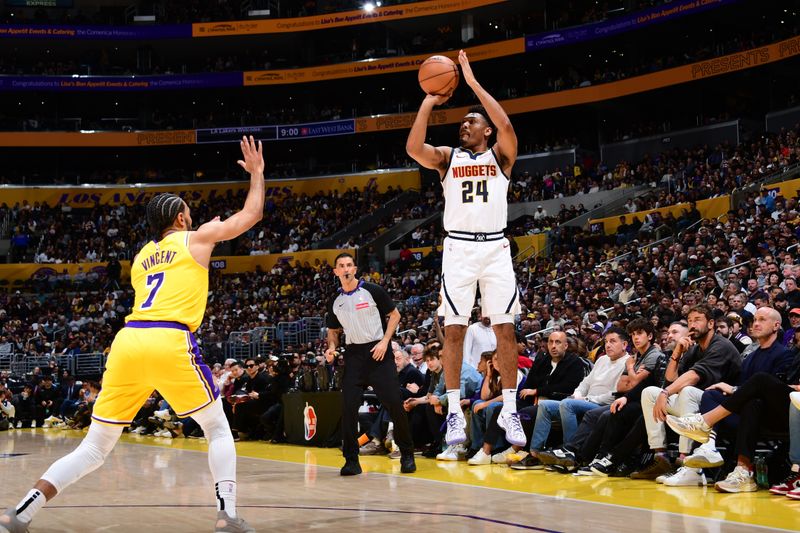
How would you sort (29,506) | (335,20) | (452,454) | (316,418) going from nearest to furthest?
1. (29,506)
2. (452,454)
3. (316,418)
4. (335,20)

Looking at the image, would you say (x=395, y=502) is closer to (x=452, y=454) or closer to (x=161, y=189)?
(x=452, y=454)

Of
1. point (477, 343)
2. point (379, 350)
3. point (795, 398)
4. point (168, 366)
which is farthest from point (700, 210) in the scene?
point (168, 366)

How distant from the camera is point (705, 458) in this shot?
7.26 metres

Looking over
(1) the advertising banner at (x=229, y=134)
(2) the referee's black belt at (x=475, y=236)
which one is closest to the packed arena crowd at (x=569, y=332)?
(2) the referee's black belt at (x=475, y=236)

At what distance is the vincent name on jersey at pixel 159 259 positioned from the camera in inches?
218

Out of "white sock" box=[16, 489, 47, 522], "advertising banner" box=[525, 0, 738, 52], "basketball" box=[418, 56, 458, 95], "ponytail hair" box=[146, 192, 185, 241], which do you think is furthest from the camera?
"advertising banner" box=[525, 0, 738, 52]

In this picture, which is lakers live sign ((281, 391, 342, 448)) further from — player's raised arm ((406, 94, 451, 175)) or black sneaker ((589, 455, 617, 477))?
player's raised arm ((406, 94, 451, 175))

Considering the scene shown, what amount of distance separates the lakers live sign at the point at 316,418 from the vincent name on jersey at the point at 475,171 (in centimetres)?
631

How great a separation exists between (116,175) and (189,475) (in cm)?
3389

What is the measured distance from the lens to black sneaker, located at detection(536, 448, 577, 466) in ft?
28.6

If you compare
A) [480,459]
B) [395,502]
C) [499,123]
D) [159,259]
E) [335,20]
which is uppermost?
[335,20]

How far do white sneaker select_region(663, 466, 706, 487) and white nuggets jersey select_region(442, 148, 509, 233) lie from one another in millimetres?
2694

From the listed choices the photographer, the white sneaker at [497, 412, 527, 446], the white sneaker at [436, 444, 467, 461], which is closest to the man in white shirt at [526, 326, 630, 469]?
the white sneaker at [436, 444, 467, 461]

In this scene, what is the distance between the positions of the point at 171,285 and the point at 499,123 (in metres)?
2.91
